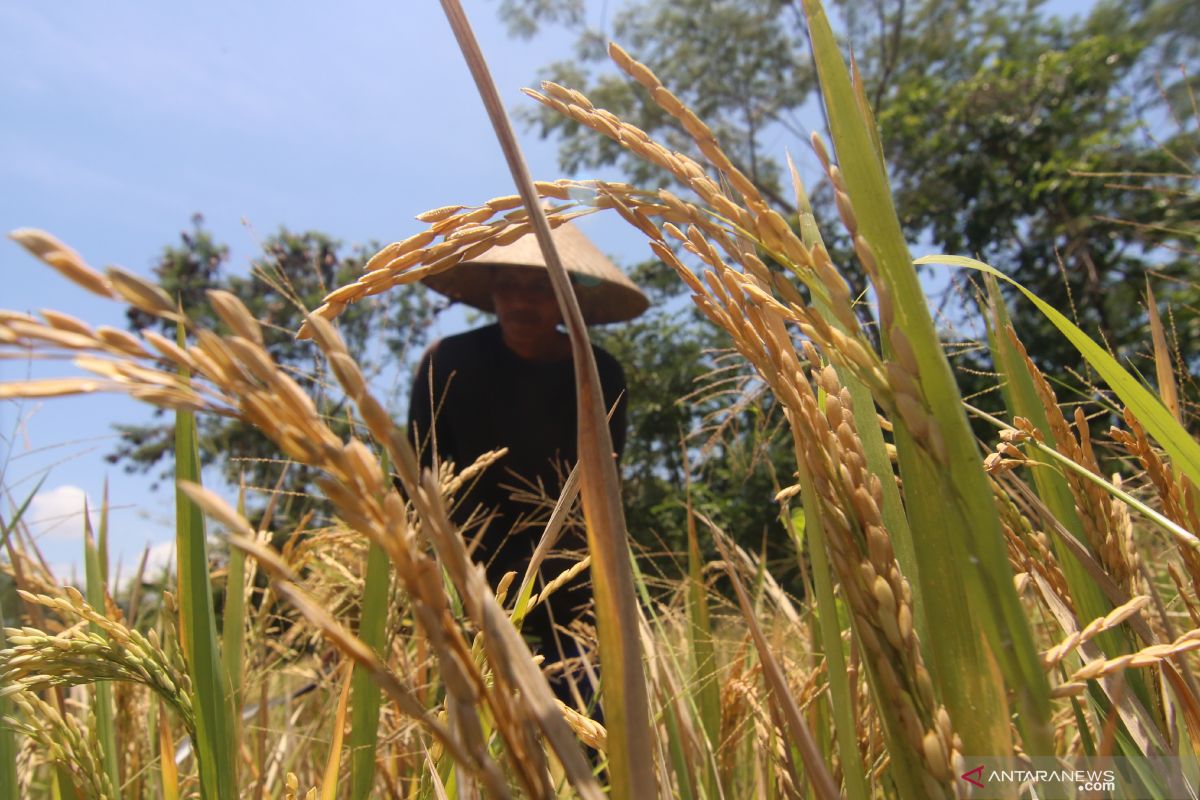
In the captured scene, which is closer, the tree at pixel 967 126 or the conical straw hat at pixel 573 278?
the conical straw hat at pixel 573 278

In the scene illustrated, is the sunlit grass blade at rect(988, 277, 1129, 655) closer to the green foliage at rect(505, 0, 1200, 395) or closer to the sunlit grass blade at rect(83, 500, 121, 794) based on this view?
the sunlit grass blade at rect(83, 500, 121, 794)

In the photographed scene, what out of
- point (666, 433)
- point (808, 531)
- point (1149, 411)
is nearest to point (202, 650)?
point (808, 531)

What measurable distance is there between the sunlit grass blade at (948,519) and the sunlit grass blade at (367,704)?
411mm

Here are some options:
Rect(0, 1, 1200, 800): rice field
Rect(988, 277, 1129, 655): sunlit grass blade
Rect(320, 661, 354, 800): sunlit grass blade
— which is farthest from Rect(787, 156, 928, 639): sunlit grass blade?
Rect(320, 661, 354, 800): sunlit grass blade

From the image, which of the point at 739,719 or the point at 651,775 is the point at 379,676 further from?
the point at 739,719

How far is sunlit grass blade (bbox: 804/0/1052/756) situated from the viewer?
0.36 m

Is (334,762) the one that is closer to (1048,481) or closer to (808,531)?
(808,531)

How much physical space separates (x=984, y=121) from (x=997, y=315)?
44.9 ft

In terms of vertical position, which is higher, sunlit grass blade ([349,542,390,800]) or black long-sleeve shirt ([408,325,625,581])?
black long-sleeve shirt ([408,325,625,581])

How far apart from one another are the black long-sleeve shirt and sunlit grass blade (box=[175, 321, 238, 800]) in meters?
2.28

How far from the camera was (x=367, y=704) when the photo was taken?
619mm

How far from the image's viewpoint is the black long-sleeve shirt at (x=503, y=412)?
302cm

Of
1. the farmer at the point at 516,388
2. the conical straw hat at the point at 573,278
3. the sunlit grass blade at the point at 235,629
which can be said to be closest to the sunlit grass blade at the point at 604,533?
the sunlit grass blade at the point at 235,629

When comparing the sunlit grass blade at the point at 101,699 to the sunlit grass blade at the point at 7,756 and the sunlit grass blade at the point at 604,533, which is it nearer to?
the sunlit grass blade at the point at 7,756
